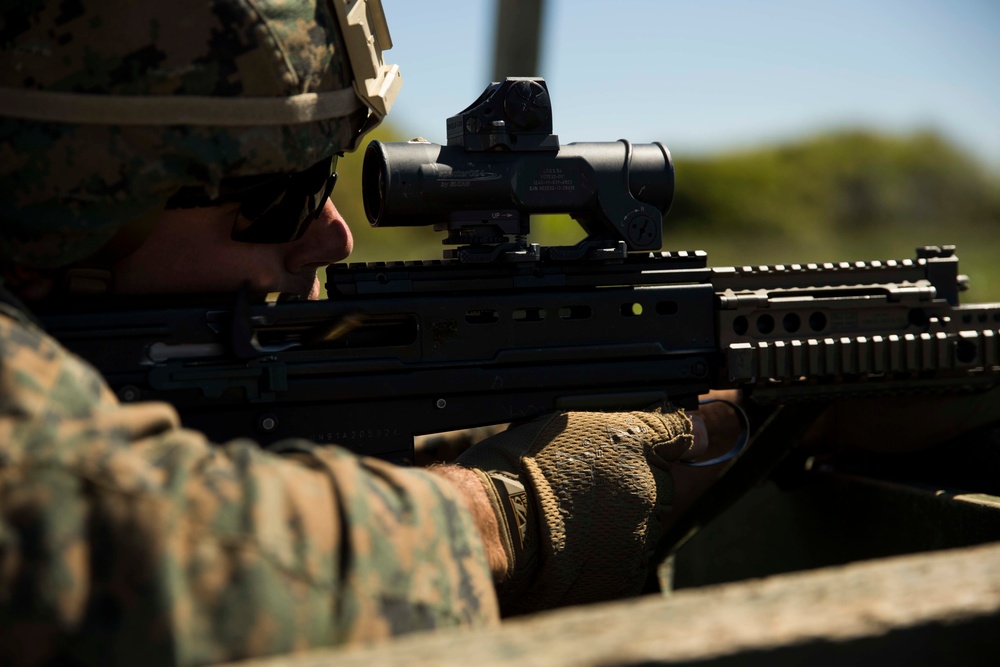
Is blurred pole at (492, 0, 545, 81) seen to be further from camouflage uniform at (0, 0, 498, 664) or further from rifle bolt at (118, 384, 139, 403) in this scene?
camouflage uniform at (0, 0, 498, 664)

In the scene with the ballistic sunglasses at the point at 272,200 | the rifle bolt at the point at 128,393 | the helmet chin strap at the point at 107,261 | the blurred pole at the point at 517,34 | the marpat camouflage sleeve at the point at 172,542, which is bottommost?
the rifle bolt at the point at 128,393

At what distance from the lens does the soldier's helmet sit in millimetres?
1507

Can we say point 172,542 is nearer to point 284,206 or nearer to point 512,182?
point 284,206

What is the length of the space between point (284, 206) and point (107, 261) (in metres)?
0.35

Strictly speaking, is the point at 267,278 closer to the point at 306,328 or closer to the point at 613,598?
the point at 306,328

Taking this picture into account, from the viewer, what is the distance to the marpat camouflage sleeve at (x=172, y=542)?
35.2 inches

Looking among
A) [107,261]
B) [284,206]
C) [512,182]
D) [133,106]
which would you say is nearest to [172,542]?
[133,106]

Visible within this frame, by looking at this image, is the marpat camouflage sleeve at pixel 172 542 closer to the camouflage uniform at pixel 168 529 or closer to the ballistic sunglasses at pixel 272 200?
the camouflage uniform at pixel 168 529

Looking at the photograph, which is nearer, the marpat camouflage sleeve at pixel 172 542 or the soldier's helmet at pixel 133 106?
the marpat camouflage sleeve at pixel 172 542

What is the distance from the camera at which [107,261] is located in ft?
5.79

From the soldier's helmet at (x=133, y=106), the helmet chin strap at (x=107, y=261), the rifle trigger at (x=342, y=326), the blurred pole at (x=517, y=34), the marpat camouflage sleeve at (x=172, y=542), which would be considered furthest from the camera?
the blurred pole at (x=517, y=34)

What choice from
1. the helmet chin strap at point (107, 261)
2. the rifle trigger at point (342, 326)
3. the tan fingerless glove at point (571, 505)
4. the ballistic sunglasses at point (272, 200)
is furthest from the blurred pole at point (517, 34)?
the helmet chin strap at point (107, 261)

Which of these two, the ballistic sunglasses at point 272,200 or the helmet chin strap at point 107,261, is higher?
the ballistic sunglasses at point 272,200

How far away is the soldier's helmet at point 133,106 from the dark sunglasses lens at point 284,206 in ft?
0.50
